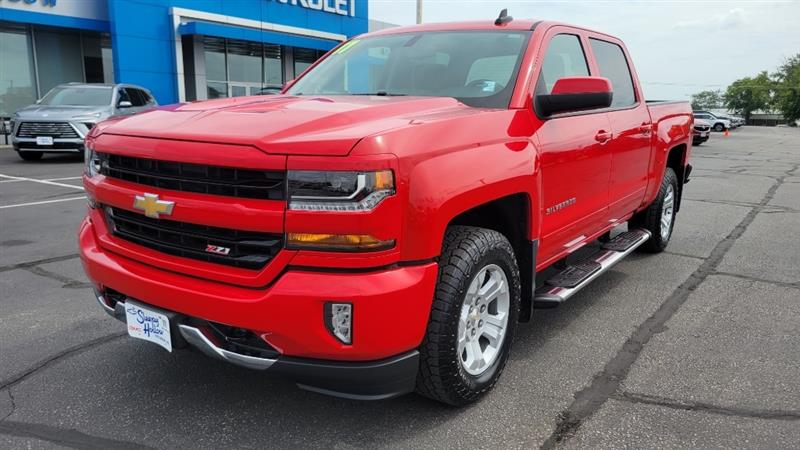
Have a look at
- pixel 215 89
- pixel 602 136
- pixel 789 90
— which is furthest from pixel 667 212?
pixel 789 90

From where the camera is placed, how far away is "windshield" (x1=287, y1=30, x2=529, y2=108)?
3.52m

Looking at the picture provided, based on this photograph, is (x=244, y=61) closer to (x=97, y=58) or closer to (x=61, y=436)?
(x=97, y=58)

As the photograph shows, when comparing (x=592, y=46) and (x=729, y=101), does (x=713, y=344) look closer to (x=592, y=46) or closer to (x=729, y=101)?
(x=592, y=46)

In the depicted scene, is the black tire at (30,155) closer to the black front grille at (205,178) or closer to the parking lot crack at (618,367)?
the black front grille at (205,178)

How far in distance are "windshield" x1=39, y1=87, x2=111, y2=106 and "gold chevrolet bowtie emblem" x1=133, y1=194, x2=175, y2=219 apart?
1273 cm

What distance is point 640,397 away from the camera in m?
3.11

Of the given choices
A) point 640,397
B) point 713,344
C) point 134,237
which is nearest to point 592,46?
point 713,344

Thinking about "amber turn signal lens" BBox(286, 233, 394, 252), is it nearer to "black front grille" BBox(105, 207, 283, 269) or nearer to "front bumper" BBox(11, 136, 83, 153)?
"black front grille" BBox(105, 207, 283, 269)

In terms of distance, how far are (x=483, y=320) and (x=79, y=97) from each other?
1395 cm

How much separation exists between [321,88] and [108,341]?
2075 millimetres

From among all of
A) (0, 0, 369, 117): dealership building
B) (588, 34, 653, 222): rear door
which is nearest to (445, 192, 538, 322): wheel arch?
(588, 34, 653, 222): rear door

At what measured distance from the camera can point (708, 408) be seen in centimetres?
300

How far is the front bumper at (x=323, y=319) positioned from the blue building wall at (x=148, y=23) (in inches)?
805

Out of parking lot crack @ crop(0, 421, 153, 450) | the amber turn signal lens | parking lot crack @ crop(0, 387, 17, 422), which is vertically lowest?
parking lot crack @ crop(0, 421, 153, 450)
